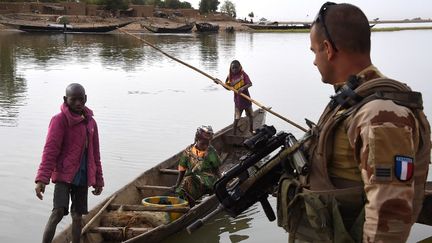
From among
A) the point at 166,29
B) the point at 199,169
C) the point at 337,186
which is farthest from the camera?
the point at 166,29

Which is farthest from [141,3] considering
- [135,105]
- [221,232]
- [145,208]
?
[145,208]

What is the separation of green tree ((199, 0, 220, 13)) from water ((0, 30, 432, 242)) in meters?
66.0

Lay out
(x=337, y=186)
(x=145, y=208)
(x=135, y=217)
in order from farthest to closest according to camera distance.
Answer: (x=145, y=208) < (x=135, y=217) < (x=337, y=186)

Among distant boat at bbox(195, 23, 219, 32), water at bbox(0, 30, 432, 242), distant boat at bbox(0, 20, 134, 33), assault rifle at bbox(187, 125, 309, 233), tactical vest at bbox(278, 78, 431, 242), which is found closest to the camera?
tactical vest at bbox(278, 78, 431, 242)

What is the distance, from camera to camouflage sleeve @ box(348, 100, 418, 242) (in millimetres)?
1791

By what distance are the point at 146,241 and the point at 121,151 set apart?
5.04m

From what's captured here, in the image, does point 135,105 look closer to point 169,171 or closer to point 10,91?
point 10,91

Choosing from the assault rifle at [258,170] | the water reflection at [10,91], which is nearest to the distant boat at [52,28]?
the water reflection at [10,91]

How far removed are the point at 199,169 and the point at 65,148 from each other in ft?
7.45

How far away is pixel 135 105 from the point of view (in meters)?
15.7

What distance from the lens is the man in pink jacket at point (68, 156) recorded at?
4847mm

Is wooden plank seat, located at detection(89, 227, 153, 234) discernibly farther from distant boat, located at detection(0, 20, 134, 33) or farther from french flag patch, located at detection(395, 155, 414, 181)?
distant boat, located at detection(0, 20, 134, 33)

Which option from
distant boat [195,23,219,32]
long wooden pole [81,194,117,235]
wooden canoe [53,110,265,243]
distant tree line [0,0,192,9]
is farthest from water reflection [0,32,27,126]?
distant tree line [0,0,192,9]

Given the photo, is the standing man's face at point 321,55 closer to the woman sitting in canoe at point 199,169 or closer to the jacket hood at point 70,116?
the jacket hood at point 70,116
